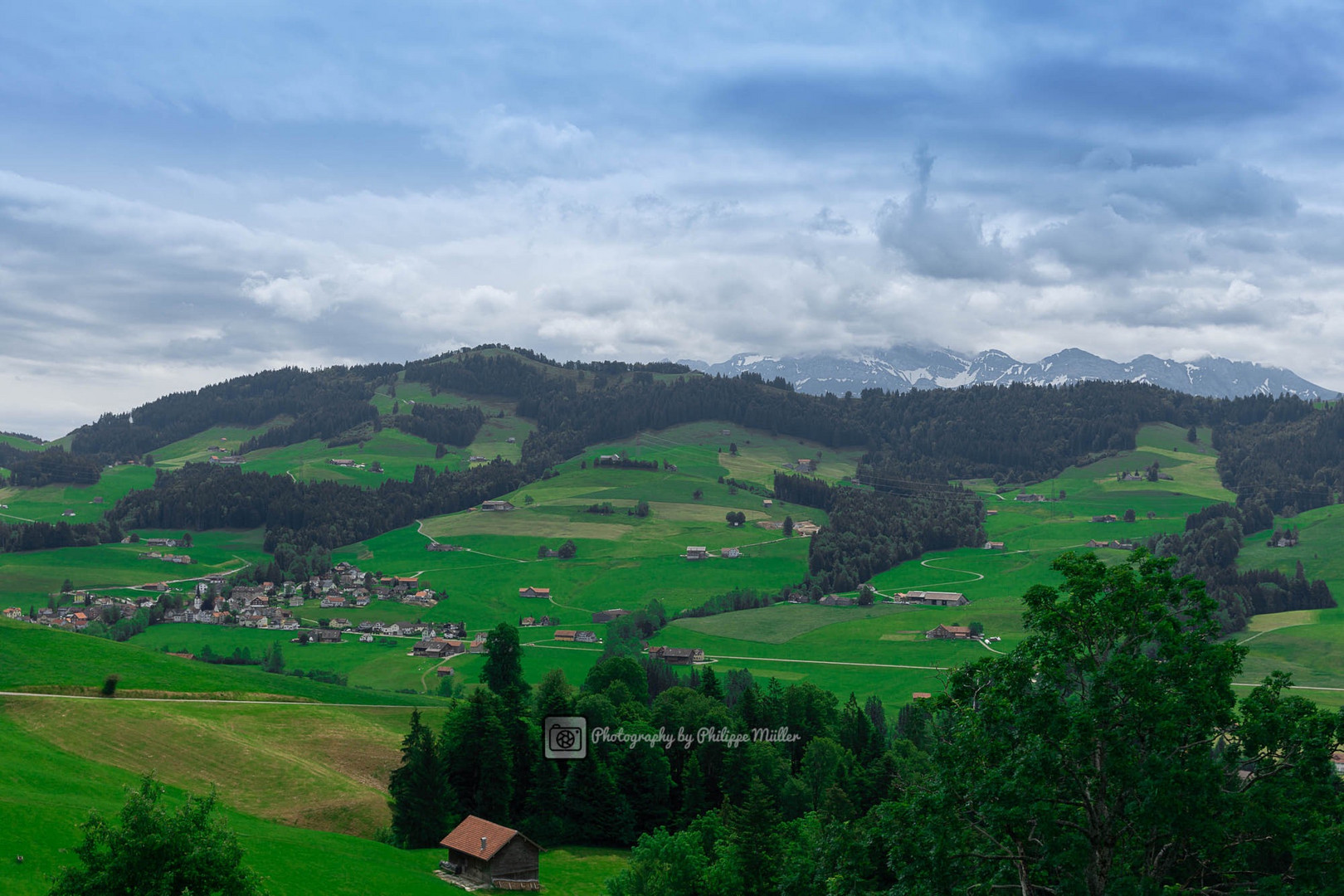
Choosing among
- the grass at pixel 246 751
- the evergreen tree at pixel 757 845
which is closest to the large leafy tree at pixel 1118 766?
the evergreen tree at pixel 757 845

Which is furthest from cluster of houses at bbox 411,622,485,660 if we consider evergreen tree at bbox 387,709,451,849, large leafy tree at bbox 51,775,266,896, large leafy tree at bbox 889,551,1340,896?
large leafy tree at bbox 889,551,1340,896

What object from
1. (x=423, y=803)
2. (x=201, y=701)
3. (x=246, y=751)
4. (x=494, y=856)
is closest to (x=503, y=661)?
(x=246, y=751)

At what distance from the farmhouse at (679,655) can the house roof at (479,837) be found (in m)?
93.8

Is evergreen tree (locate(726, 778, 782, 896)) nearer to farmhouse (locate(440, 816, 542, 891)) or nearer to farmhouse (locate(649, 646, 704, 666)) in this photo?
farmhouse (locate(440, 816, 542, 891))

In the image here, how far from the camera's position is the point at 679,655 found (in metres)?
160

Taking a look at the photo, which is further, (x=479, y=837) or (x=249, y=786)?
(x=249, y=786)

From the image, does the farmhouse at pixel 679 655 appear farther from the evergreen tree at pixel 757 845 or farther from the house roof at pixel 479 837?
the evergreen tree at pixel 757 845

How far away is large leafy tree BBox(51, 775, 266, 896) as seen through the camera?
29.8m

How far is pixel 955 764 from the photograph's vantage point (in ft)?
76.4

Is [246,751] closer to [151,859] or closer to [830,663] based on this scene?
[151,859]

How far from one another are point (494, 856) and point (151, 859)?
104ft

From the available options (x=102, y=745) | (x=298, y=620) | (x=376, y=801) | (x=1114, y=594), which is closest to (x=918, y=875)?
(x=1114, y=594)

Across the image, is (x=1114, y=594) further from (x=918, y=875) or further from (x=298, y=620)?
(x=298, y=620)

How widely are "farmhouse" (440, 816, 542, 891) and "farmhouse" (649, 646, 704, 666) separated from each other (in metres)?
94.4
